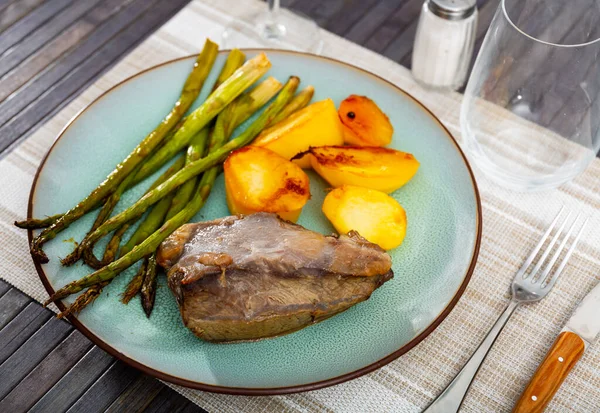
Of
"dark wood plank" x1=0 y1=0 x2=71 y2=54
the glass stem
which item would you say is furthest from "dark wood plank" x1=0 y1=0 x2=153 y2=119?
the glass stem

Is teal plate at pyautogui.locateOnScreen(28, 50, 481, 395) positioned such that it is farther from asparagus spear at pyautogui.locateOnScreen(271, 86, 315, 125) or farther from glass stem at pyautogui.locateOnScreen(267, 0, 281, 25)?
glass stem at pyautogui.locateOnScreen(267, 0, 281, 25)

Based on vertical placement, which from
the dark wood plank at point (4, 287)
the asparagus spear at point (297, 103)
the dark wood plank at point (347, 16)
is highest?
the asparagus spear at point (297, 103)

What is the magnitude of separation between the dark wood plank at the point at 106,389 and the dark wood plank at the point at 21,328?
0.32 meters

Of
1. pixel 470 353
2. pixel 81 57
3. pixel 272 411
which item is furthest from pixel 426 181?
pixel 81 57

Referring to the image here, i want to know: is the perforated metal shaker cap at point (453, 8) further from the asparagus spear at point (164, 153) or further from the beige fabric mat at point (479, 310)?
the asparagus spear at point (164, 153)

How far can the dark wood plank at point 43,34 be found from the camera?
10.9 feet

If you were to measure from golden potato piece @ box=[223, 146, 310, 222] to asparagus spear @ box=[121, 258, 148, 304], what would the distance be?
1.30ft

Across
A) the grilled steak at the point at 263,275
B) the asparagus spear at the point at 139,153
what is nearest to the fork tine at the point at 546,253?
the grilled steak at the point at 263,275

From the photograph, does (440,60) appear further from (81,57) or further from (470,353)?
(81,57)

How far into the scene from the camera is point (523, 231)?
2.67 m

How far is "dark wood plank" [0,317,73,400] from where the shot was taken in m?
2.23

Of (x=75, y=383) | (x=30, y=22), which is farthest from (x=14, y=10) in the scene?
(x=75, y=383)

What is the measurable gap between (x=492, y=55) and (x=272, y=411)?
1507 mm

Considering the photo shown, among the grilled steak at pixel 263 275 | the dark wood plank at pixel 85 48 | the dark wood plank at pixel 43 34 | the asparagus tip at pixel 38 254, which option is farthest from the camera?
the dark wood plank at pixel 43 34
